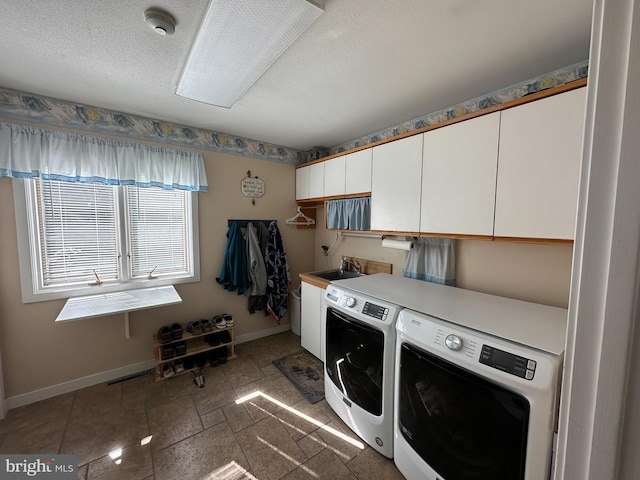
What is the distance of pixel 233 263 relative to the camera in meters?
2.94

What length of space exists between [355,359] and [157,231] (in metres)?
2.30

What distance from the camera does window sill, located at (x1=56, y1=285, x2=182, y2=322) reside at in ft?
6.31

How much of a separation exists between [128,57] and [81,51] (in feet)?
0.76

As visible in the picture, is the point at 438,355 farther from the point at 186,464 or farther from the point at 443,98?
the point at 443,98

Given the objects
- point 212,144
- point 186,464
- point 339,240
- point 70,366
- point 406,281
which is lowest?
point 186,464

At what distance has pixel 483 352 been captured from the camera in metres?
1.15

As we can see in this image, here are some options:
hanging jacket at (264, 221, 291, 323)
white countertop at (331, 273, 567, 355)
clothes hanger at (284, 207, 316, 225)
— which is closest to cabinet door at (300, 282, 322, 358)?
hanging jacket at (264, 221, 291, 323)

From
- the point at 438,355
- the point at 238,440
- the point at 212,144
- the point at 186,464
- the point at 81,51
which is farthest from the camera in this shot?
the point at 212,144

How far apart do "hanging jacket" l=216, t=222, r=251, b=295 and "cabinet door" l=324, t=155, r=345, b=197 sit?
3.68 feet

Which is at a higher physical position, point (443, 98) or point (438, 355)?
point (443, 98)

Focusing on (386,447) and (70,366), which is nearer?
(386,447)

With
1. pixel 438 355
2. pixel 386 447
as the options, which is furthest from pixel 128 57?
pixel 386 447

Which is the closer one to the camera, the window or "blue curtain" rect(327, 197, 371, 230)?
the window

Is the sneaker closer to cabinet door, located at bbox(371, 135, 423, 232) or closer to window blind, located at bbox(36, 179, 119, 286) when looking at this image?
window blind, located at bbox(36, 179, 119, 286)
